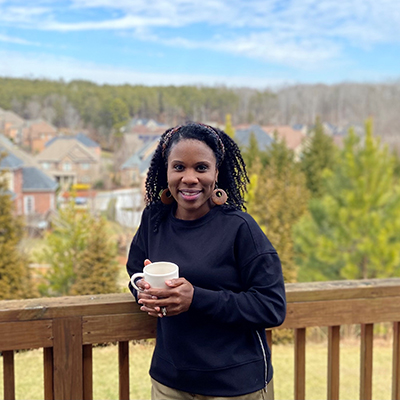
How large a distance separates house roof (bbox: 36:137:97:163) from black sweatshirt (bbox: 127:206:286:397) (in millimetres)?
44811

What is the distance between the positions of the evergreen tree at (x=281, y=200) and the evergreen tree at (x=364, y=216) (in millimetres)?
1507

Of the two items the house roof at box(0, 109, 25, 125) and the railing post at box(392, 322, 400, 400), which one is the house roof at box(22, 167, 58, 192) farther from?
the railing post at box(392, 322, 400, 400)

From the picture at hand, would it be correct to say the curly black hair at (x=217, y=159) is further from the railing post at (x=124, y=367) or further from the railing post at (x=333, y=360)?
the railing post at (x=333, y=360)

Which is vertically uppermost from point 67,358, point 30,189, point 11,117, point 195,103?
point 195,103

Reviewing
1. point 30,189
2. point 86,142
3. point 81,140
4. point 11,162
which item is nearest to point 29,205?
point 30,189

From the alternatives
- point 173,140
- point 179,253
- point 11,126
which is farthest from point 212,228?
point 11,126

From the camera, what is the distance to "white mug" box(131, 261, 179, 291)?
4.08 feet

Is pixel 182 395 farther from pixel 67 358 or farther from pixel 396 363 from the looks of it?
pixel 396 363

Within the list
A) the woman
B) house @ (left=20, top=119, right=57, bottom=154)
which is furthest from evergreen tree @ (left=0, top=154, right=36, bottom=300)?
house @ (left=20, top=119, right=57, bottom=154)

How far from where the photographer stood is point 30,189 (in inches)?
1336

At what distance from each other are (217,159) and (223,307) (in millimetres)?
408

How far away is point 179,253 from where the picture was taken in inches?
54.9

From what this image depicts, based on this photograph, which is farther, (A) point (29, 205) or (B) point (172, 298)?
(A) point (29, 205)

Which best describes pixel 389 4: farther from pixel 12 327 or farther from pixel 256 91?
pixel 12 327
